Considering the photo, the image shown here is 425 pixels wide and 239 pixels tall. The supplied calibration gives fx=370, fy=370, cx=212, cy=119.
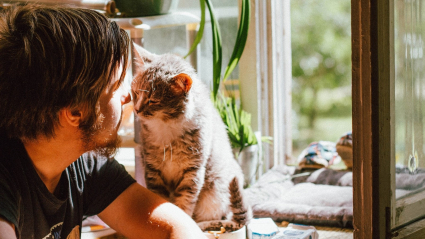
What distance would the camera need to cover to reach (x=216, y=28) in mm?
890

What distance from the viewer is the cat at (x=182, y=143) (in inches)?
34.0

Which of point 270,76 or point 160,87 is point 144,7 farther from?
point 270,76

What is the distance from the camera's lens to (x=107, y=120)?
823 mm

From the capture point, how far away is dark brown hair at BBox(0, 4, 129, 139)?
2.30ft

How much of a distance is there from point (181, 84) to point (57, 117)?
27 centimetres

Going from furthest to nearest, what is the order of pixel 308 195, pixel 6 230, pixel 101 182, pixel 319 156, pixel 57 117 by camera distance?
pixel 319 156 < pixel 308 195 < pixel 101 182 < pixel 57 117 < pixel 6 230

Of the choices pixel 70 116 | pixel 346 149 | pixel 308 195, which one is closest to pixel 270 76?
pixel 308 195

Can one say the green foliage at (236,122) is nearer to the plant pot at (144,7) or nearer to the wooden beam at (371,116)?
the plant pot at (144,7)

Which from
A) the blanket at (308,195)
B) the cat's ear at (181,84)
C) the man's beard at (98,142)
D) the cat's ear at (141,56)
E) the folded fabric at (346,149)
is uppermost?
the cat's ear at (141,56)

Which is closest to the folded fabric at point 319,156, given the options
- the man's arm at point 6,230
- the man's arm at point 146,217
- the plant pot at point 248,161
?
the plant pot at point 248,161

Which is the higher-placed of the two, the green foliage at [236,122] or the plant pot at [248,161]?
the green foliage at [236,122]

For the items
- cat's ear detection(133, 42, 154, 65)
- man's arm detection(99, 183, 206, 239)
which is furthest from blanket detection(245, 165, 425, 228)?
cat's ear detection(133, 42, 154, 65)

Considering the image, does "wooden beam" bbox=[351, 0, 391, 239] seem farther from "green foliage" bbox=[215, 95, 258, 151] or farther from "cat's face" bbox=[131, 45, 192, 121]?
"green foliage" bbox=[215, 95, 258, 151]

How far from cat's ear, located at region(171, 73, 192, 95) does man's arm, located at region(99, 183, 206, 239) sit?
0.27 meters
